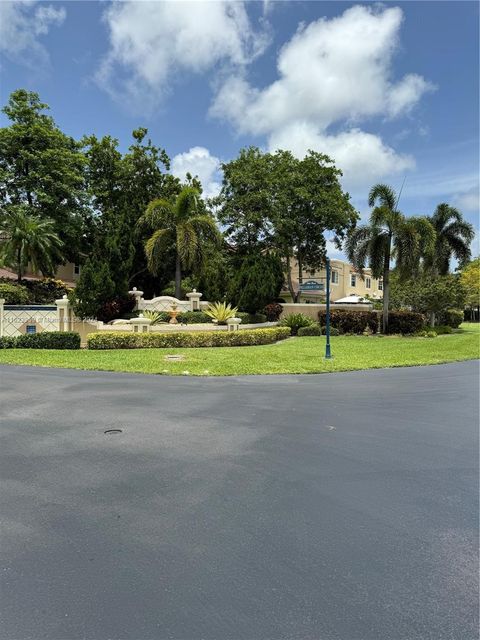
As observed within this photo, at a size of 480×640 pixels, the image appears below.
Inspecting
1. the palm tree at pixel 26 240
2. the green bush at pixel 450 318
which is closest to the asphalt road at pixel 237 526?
the palm tree at pixel 26 240

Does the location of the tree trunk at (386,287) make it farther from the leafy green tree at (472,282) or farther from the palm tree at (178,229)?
the leafy green tree at (472,282)

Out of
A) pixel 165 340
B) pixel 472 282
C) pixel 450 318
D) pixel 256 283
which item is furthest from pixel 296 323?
pixel 472 282

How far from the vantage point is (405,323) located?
26.0 metres

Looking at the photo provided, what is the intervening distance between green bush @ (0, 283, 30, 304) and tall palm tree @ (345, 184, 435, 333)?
18.7 meters

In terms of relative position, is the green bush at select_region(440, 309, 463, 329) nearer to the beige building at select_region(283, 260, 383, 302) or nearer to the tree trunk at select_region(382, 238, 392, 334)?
the beige building at select_region(283, 260, 383, 302)

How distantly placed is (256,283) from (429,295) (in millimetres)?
11840

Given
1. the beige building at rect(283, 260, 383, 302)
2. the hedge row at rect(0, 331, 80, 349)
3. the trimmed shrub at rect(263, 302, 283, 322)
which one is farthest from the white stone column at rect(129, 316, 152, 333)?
the beige building at rect(283, 260, 383, 302)

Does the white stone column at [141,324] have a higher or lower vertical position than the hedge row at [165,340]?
higher

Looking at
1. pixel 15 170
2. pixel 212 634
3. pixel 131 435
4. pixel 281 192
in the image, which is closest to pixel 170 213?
pixel 281 192

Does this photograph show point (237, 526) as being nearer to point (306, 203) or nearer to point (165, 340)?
point (165, 340)

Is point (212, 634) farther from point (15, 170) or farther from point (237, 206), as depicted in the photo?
point (15, 170)

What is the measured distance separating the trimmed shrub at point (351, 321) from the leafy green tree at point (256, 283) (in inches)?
153

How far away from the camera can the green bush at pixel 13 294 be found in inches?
933

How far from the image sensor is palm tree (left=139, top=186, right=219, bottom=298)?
25.7 m
